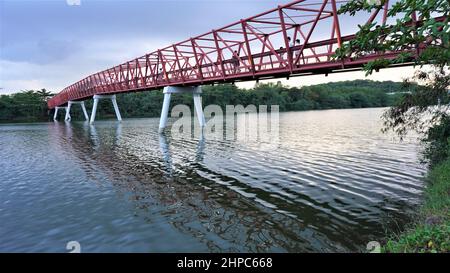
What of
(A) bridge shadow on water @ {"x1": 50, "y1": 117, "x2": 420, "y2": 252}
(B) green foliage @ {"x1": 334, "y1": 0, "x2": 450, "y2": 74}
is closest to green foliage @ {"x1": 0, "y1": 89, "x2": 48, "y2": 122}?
(A) bridge shadow on water @ {"x1": 50, "y1": 117, "x2": 420, "y2": 252}

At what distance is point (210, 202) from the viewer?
453 inches

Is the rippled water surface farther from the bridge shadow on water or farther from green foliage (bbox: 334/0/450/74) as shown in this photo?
green foliage (bbox: 334/0/450/74)

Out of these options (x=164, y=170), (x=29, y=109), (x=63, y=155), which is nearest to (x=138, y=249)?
(x=164, y=170)

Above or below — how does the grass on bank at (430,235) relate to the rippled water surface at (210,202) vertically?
above

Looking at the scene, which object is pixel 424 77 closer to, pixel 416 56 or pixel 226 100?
pixel 416 56

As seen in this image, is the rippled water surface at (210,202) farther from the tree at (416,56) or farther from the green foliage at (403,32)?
the green foliage at (403,32)

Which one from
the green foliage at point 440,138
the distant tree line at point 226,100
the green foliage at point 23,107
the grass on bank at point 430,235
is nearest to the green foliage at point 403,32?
the grass on bank at point 430,235

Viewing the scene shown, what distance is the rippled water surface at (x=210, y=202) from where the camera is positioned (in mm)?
8320

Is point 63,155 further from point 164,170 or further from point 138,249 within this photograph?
point 138,249

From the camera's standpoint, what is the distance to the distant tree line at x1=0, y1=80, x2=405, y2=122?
352 ft

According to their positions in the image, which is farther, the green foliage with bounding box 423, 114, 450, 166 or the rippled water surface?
the green foliage with bounding box 423, 114, 450, 166

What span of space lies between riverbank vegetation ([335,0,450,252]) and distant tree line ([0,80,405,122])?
94.2 meters

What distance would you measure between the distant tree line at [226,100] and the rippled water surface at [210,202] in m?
96.9
